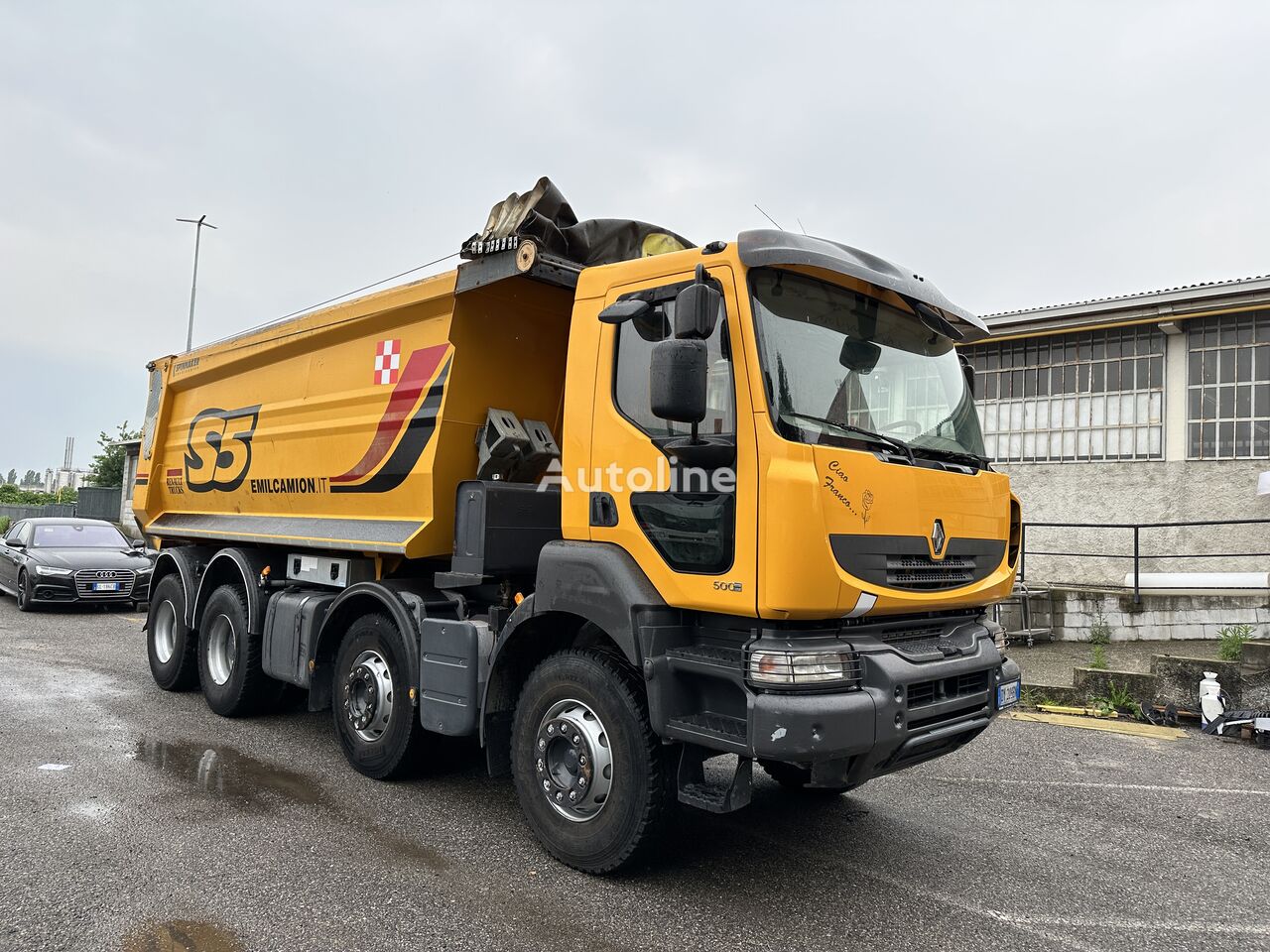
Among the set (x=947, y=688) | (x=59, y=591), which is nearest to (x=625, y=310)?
(x=947, y=688)

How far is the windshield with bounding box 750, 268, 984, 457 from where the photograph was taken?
3.73 metres

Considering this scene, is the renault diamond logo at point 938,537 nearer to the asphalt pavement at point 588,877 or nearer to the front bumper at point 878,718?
the front bumper at point 878,718

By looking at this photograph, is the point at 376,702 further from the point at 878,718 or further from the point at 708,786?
the point at 878,718

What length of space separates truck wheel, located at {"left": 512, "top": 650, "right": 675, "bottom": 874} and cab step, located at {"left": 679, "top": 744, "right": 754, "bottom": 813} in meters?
0.09

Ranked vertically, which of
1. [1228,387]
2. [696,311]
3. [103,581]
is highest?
[1228,387]

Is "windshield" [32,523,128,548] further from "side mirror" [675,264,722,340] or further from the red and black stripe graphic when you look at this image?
"side mirror" [675,264,722,340]

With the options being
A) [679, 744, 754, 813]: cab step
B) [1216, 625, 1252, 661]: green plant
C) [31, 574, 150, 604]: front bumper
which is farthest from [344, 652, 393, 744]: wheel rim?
[31, 574, 150, 604]: front bumper

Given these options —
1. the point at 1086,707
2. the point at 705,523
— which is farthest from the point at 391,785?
the point at 1086,707

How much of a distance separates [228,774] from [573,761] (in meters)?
2.62

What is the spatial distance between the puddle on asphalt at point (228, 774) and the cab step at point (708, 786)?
95.0 inches

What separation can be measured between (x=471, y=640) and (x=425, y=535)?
0.80m

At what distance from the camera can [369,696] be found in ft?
18.4

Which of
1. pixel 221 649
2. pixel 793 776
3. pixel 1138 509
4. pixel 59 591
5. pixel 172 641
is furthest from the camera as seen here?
pixel 59 591

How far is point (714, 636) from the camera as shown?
12.7 feet
